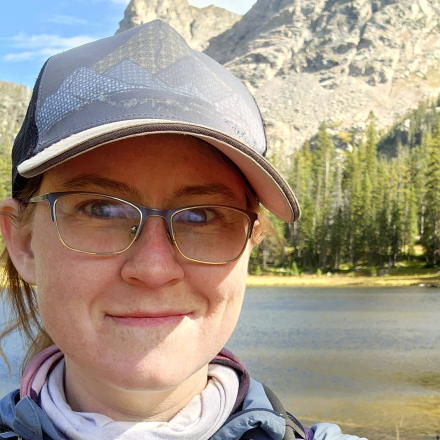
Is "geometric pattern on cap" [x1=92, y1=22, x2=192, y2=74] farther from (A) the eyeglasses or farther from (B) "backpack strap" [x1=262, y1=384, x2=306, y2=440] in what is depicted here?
(B) "backpack strap" [x1=262, y1=384, x2=306, y2=440]

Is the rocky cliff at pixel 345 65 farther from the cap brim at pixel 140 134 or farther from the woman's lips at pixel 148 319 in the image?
the woman's lips at pixel 148 319

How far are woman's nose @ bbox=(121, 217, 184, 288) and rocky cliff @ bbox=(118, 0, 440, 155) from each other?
469 feet

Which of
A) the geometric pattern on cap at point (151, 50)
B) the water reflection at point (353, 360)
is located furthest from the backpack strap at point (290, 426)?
the water reflection at point (353, 360)

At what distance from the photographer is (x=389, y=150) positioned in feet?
443

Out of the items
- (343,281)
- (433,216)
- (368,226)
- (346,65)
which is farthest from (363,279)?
(346,65)

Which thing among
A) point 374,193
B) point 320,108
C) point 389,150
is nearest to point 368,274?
point 374,193

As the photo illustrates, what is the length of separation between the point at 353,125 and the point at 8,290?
482 ft

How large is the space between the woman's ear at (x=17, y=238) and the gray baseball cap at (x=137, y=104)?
0.14 m

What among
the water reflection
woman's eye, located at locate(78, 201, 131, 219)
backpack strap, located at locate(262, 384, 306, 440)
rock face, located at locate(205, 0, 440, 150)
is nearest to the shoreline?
the water reflection

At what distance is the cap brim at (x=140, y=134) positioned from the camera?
1274 millimetres

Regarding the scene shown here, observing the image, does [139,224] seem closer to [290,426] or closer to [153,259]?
[153,259]

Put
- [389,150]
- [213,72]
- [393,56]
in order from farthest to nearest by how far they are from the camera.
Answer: [393,56]
[389,150]
[213,72]

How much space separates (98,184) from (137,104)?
252 mm

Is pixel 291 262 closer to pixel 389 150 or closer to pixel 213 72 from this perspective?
pixel 213 72
